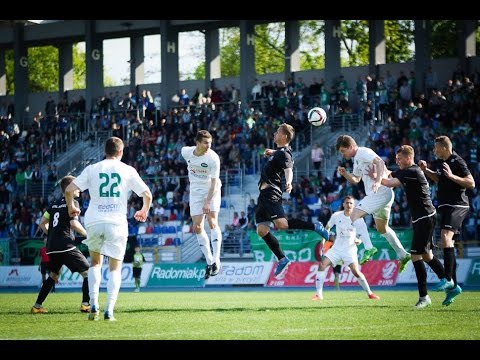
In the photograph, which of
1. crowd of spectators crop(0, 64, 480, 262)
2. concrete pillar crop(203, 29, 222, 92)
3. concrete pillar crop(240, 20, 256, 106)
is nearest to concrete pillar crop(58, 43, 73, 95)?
crowd of spectators crop(0, 64, 480, 262)

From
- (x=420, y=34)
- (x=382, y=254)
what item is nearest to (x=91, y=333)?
(x=382, y=254)

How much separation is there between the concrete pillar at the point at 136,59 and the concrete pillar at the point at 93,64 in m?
1.78

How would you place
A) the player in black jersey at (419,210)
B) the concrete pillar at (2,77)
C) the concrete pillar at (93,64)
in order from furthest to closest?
the concrete pillar at (2,77) < the concrete pillar at (93,64) < the player in black jersey at (419,210)

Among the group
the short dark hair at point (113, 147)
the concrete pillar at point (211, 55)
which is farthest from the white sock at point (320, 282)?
the concrete pillar at point (211, 55)

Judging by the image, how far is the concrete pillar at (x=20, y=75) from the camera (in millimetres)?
52656

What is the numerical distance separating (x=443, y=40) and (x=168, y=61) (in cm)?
1658

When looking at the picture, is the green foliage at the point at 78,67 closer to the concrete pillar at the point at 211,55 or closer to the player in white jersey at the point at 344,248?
the concrete pillar at the point at 211,55

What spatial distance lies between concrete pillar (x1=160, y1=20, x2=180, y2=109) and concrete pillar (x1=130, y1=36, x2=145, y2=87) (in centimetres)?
378

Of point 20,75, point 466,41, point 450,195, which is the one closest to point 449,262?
point 450,195

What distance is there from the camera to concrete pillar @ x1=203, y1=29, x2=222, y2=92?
48125 mm

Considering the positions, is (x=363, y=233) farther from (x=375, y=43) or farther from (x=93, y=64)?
(x=93, y=64)

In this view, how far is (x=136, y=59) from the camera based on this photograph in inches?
2013
